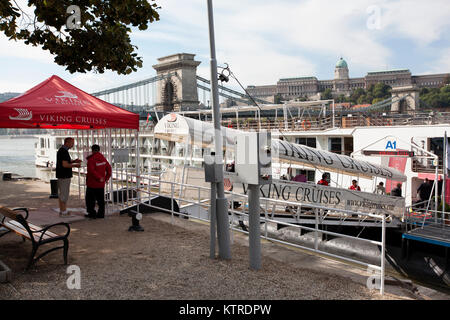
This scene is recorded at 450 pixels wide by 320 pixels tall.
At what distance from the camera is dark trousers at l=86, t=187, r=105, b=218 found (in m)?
8.12

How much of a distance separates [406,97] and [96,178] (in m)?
77.9

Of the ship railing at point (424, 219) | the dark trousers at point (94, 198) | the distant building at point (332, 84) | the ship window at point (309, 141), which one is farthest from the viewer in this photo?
the distant building at point (332, 84)

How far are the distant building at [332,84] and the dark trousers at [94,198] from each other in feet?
524

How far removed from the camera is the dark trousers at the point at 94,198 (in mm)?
8125

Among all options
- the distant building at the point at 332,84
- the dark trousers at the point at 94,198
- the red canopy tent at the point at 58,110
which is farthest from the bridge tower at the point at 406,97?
the distant building at the point at 332,84

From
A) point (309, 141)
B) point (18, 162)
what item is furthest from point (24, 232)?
point (18, 162)

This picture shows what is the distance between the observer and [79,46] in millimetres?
8297

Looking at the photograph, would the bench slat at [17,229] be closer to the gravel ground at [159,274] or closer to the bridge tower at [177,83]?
the gravel ground at [159,274]

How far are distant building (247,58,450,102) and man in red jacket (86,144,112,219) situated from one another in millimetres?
159619

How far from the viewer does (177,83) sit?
81.0 meters

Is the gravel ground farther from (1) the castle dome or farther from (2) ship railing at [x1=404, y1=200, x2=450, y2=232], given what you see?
(1) the castle dome

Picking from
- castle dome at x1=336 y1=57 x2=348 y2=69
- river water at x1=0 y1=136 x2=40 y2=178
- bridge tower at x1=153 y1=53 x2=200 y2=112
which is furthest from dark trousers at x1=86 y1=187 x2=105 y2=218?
castle dome at x1=336 y1=57 x2=348 y2=69

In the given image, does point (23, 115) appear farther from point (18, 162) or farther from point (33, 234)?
point (18, 162)
